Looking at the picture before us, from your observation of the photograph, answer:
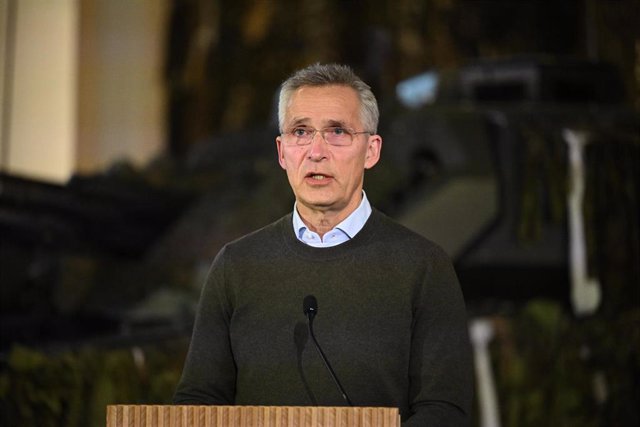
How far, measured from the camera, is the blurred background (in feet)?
30.9

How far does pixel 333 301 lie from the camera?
285cm

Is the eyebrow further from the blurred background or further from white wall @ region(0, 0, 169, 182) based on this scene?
white wall @ region(0, 0, 169, 182)

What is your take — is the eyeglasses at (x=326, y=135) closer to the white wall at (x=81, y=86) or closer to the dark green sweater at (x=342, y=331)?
the dark green sweater at (x=342, y=331)

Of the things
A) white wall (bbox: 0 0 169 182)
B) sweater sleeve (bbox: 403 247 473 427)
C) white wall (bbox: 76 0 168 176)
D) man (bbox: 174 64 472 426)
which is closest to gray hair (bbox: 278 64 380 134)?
man (bbox: 174 64 472 426)

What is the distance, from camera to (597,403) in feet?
30.9

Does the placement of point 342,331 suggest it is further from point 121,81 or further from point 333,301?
point 121,81

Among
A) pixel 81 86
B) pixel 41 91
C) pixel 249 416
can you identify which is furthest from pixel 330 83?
pixel 81 86

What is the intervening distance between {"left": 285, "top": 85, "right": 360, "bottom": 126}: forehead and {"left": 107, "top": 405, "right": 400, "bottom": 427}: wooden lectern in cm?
69

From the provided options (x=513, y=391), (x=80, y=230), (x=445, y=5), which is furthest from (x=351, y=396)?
(x=445, y=5)

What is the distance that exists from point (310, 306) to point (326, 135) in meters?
0.38

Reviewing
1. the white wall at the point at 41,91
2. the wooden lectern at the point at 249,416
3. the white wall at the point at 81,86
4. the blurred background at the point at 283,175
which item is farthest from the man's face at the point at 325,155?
the white wall at the point at 41,91

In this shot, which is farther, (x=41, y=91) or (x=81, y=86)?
(x=81, y=86)

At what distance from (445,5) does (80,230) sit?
660 cm

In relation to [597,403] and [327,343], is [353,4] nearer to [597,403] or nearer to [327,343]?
[597,403]
